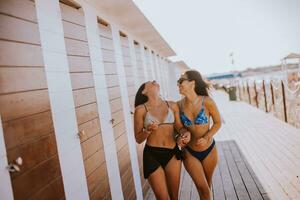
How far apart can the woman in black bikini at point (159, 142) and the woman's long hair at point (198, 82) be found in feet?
1.21

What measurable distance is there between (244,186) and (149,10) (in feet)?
10.5

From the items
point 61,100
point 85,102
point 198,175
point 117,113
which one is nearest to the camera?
point 61,100

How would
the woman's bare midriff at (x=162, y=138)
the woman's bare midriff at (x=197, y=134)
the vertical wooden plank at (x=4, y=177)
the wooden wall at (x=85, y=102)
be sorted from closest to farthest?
the vertical wooden plank at (x=4, y=177)
the wooden wall at (x=85, y=102)
the woman's bare midriff at (x=162, y=138)
the woman's bare midriff at (x=197, y=134)

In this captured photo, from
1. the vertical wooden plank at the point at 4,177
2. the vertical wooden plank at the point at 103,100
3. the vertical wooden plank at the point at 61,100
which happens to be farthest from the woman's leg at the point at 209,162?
the vertical wooden plank at the point at 4,177

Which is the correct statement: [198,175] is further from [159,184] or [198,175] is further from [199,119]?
[199,119]

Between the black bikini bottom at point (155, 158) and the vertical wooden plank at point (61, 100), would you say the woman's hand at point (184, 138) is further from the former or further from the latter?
the vertical wooden plank at point (61, 100)

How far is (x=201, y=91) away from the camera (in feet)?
11.5

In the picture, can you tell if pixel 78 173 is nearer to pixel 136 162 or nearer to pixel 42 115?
pixel 42 115

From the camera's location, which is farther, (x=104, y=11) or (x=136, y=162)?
(x=136, y=162)

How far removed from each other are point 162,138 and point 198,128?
0.43 metres

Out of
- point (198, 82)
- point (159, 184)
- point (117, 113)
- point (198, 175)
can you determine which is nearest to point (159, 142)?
point (159, 184)

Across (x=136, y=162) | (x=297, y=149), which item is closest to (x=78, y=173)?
(x=136, y=162)

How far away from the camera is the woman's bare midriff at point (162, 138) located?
3.21 metres

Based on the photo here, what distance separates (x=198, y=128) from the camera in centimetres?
334
